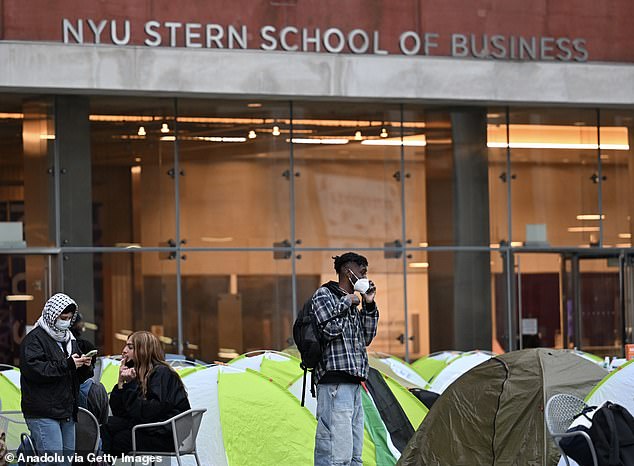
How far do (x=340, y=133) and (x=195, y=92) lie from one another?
278 centimetres

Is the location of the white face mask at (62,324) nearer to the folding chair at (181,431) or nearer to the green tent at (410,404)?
the folding chair at (181,431)

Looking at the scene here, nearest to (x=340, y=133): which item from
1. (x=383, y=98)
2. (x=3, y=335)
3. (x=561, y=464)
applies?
(x=383, y=98)

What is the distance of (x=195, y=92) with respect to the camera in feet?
60.1

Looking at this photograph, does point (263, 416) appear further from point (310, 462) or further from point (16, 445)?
point (16, 445)

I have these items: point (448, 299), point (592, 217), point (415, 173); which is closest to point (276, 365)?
point (448, 299)

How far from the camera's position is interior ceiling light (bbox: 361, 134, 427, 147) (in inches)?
791

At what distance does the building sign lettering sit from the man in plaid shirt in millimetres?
9419

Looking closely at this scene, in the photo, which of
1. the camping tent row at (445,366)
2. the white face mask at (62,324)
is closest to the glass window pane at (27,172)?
the camping tent row at (445,366)

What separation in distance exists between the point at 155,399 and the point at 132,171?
32.3 ft

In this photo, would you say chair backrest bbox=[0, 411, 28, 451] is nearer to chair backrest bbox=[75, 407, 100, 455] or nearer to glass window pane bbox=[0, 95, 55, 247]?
chair backrest bbox=[75, 407, 100, 455]

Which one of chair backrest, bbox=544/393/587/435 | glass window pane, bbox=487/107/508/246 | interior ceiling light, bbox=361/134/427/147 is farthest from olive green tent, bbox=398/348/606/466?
glass window pane, bbox=487/107/508/246

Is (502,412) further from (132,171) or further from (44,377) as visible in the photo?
(132,171)

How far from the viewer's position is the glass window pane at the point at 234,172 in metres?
19.2

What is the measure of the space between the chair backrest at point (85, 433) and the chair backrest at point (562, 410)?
361cm
